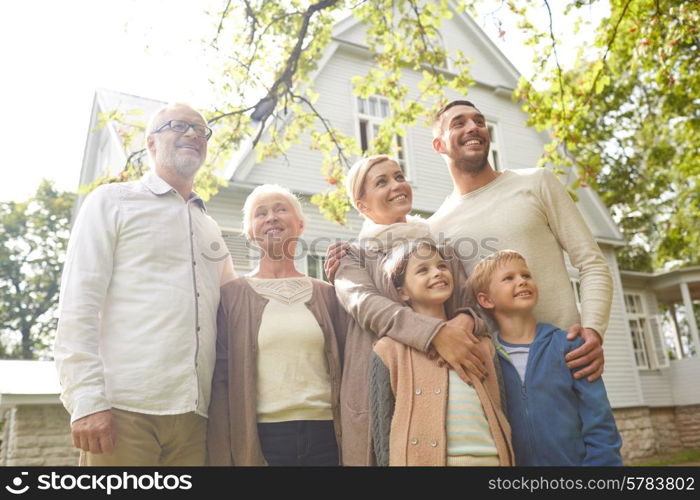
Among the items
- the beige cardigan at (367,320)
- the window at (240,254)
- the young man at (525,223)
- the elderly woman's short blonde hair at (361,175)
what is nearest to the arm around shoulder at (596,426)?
the young man at (525,223)

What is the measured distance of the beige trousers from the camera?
2.03 m

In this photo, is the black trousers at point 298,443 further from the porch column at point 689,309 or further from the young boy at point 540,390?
the porch column at point 689,309

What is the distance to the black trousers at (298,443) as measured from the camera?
220 cm

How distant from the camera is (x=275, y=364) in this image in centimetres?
229

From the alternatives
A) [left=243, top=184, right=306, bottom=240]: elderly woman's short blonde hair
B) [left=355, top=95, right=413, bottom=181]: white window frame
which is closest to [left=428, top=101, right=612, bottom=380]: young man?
[left=243, top=184, right=306, bottom=240]: elderly woman's short blonde hair

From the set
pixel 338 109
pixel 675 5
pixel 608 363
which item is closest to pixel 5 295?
pixel 338 109

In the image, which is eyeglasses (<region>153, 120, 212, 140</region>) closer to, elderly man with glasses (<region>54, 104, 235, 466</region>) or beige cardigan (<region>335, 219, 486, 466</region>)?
elderly man with glasses (<region>54, 104, 235, 466</region>)

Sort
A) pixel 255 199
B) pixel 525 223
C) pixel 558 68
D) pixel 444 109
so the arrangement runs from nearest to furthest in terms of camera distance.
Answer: pixel 525 223 < pixel 255 199 < pixel 444 109 < pixel 558 68

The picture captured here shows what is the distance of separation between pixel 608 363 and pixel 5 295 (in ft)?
71.5

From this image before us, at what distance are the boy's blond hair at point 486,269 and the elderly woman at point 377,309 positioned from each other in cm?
5

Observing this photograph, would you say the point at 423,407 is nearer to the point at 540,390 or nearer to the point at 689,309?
the point at 540,390

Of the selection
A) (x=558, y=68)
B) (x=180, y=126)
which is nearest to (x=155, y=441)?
(x=180, y=126)

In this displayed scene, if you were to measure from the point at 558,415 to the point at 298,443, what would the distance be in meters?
0.93
